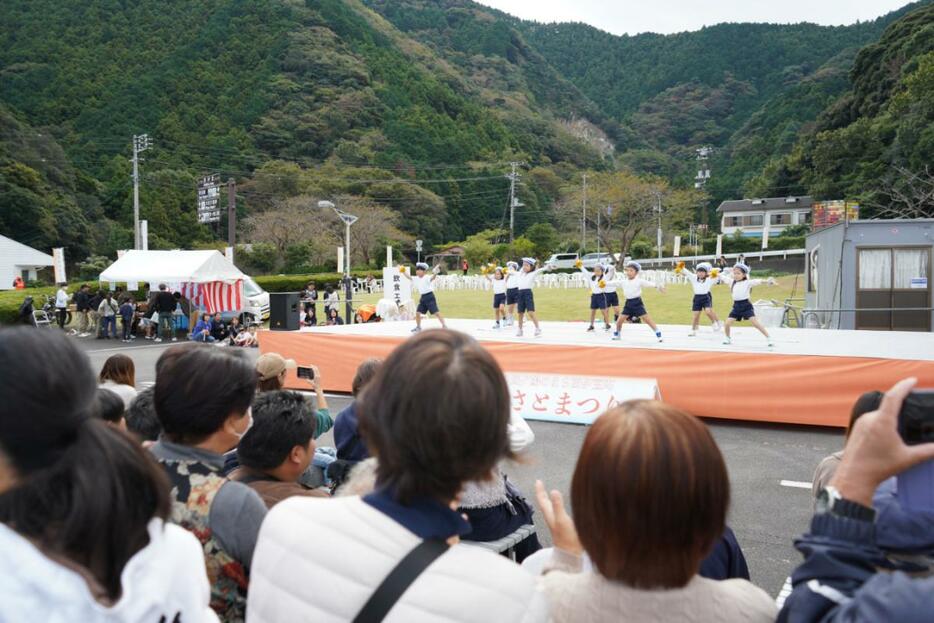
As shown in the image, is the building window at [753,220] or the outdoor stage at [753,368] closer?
the outdoor stage at [753,368]

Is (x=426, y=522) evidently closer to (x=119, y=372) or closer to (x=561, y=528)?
(x=561, y=528)

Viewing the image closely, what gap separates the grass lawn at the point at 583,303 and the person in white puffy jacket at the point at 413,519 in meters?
15.8

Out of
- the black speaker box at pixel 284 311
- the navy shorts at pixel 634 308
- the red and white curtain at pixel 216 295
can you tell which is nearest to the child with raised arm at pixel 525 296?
the navy shorts at pixel 634 308

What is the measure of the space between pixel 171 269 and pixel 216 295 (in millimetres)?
1458

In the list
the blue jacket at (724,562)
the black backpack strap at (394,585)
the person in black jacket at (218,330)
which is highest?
the black backpack strap at (394,585)

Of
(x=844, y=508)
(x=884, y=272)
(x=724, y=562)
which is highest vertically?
(x=884, y=272)

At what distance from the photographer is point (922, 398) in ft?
3.64

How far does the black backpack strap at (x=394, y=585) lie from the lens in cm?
111

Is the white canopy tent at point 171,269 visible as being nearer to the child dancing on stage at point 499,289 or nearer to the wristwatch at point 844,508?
the child dancing on stage at point 499,289

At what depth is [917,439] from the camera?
1124mm

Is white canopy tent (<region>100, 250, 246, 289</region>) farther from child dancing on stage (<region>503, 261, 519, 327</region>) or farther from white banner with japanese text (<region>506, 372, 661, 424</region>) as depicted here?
white banner with japanese text (<region>506, 372, 661, 424</region>)

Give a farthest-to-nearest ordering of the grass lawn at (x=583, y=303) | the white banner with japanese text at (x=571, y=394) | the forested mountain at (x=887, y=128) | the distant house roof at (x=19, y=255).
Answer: the distant house roof at (x=19, y=255) < the forested mountain at (x=887, y=128) < the grass lawn at (x=583, y=303) < the white banner with japanese text at (x=571, y=394)

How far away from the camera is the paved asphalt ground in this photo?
4270 mm

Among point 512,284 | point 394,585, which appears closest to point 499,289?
point 512,284
